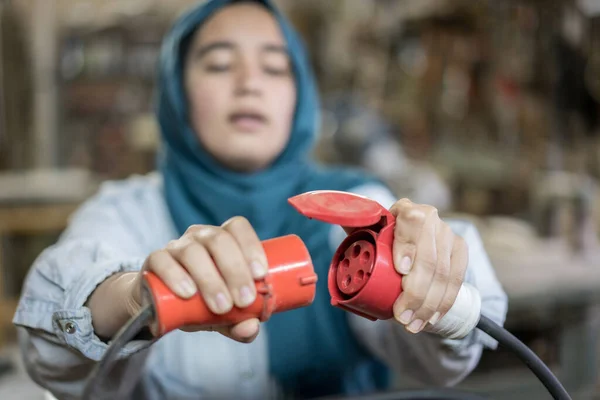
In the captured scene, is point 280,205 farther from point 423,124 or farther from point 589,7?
point 423,124

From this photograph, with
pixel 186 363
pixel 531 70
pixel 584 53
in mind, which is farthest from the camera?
pixel 531 70

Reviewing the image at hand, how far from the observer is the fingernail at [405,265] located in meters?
0.32

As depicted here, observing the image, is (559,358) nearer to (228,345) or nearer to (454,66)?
(228,345)

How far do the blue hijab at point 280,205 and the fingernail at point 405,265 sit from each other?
1.13ft

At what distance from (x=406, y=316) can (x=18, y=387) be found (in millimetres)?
510

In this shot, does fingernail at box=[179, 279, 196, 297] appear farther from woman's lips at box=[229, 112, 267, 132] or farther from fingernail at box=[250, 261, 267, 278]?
woman's lips at box=[229, 112, 267, 132]

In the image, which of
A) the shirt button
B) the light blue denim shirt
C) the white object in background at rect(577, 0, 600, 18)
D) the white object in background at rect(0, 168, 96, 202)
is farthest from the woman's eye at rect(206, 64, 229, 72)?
the white object in background at rect(0, 168, 96, 202)

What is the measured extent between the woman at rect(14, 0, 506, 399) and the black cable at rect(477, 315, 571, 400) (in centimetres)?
9

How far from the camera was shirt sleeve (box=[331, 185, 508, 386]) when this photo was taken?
0.46 meters

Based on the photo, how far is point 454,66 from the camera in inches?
67.2

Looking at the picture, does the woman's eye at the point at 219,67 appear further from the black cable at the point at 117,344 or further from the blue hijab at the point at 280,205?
the black cable at the point at 117,344

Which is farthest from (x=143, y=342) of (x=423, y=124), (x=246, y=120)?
(x=423, y=124)


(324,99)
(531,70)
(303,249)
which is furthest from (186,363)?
(324,99)

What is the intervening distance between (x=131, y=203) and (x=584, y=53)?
2.96ft
